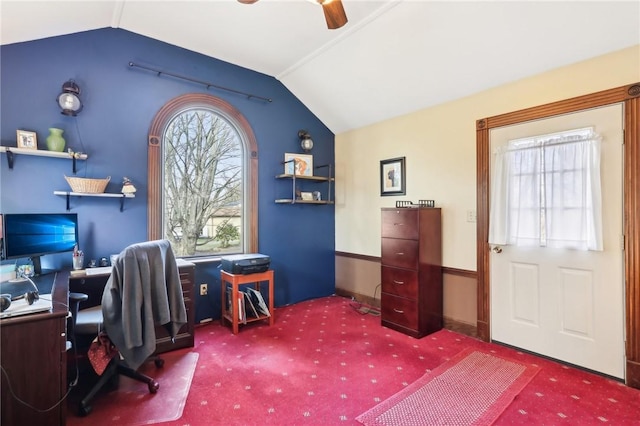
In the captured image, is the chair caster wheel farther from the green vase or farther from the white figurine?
the green vase

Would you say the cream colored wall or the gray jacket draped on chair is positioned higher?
the cream colored wall

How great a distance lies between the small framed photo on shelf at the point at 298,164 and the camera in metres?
4.09

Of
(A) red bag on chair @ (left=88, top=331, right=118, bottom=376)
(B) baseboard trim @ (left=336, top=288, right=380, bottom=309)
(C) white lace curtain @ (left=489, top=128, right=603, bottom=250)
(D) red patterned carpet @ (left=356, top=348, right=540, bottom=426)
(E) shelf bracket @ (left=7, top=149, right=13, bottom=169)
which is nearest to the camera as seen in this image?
(D) red patterned carpet @ (left=356, top=348, right=540, bottom=426)

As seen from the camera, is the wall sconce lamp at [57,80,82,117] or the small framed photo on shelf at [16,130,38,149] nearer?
the small framed photo on shelf at [16,130,38,149]

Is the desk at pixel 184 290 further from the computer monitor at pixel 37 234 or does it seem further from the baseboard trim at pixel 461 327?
the baseboard trim at pixel 461 327

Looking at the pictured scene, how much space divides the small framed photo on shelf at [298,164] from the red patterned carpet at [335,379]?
1.93 meters

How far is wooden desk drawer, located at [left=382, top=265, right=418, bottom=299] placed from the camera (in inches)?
123

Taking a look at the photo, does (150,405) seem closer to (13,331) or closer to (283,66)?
(13,331)

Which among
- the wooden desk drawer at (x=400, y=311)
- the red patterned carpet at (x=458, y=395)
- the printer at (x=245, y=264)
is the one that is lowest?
the red patterned carpet at (x=458, y=395)

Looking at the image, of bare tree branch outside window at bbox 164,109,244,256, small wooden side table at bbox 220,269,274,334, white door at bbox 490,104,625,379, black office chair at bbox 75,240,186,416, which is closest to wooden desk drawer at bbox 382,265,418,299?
white door at bbox 490,104,625,379

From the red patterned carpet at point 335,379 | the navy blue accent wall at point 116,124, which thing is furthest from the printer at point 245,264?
the red patterned carpet at point 335,379

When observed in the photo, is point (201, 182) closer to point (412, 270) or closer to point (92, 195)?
point (92, 195)

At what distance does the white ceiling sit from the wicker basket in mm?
1164

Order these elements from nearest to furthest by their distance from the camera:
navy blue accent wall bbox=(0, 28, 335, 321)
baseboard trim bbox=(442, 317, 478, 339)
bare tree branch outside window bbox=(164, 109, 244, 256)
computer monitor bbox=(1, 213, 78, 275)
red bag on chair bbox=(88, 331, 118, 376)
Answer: red bag on chair bbox=(88, 331, 118, 376)
computer monitor bbox=(1, 213, 78, 275)
navy blue accent wall bbox=(0, 28, 335, 321)
baseboard trim bbox=(442, 317, 478, 339)
bare tree branch outside window bbox=(164, 109, 244, 256)
